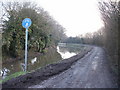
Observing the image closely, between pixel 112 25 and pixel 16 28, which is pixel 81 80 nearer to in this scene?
pixel 112 25

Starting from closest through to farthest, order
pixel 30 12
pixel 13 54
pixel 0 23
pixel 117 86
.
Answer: pixel 117 86
pixel 0 23
pixel 13 54
pixel 30 12

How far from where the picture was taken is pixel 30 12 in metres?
22.1

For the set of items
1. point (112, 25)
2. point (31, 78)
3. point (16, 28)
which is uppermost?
point (16, 28)

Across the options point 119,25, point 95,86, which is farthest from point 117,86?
point 119,25

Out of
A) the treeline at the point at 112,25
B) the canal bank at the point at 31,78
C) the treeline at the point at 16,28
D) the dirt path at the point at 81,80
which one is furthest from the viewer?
the treeline at the point at 16,28

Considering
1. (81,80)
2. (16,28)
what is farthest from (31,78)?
(16,28)

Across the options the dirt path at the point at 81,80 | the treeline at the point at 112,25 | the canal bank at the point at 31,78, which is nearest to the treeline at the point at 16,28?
the canal bank at the point at 31,78

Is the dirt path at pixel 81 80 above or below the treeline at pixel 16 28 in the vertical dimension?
below

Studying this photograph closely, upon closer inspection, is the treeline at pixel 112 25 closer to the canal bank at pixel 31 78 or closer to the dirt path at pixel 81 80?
the dirt path at pixel 81 80

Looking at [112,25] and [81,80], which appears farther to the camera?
[112,25]

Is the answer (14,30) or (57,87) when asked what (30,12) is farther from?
(57,87)

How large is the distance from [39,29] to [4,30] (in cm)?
680

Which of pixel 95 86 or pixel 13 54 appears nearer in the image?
pixel 95 86

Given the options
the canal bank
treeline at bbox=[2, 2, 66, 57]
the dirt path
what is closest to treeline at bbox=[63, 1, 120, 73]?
the dirt path
